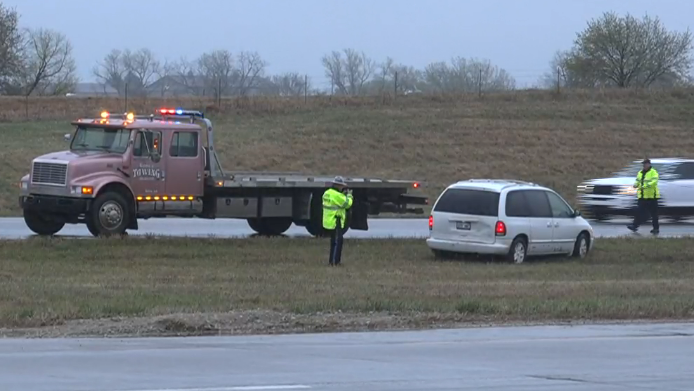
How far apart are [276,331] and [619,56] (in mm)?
67866

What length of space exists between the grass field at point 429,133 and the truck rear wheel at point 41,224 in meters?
12.5

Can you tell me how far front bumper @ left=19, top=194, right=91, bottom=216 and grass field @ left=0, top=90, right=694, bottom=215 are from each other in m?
13.2

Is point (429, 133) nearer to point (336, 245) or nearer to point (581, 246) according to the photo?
point (581, 246)

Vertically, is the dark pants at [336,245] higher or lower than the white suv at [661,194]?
lower

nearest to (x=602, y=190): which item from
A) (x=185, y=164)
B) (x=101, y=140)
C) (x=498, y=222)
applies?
(x=498, y=222)

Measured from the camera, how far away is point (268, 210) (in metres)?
26.2

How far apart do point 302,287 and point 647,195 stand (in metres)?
13.0

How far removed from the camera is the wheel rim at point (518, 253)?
22.4 meters

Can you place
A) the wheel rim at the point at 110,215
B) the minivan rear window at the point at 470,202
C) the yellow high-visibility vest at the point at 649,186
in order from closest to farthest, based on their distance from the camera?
the minivan rear window at the point at 470,202, the wheel rim at the point at 110,215, the yellow high-visibility vest at the point at 649,186

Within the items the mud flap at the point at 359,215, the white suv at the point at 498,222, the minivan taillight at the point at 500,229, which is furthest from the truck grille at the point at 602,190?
the minivan taillight at the point at 500,229

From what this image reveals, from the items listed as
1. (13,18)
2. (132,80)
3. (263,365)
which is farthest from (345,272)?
(132,80)

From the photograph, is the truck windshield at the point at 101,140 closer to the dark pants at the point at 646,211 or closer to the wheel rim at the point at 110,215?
the wheel rim at the point at 110,215

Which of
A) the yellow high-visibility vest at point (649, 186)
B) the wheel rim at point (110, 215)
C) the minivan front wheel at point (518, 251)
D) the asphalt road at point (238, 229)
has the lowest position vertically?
the asphalt road at point (238, 229)

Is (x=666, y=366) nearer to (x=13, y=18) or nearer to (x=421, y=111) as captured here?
(x=421, y=111)
